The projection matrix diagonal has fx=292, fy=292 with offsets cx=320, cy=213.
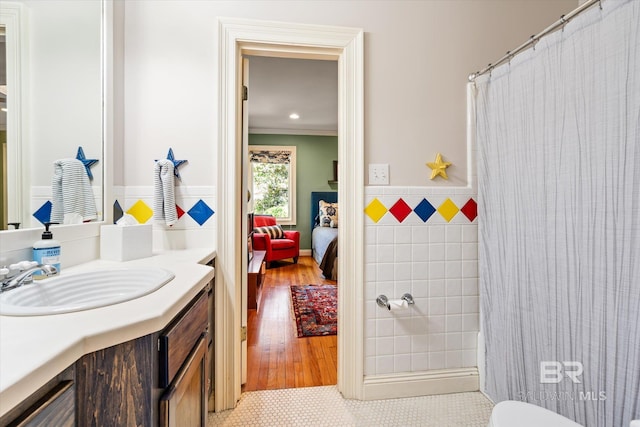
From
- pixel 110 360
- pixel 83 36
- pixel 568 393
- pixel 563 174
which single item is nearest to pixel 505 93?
pixel 563 174

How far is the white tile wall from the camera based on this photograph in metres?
1.62

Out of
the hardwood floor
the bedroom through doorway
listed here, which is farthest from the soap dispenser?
the hardwood floor

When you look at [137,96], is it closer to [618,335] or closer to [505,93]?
[505,93]

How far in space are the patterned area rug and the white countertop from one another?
1814 millimetres

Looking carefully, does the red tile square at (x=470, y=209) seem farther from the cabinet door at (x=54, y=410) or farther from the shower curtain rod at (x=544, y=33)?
the cabinet door at (x=54, y=410)

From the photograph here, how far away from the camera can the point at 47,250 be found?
956 millimetres

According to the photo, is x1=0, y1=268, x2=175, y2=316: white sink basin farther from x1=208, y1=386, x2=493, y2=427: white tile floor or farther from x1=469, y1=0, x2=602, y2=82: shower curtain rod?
x1=469, y1=0, x2=602, y2=82: shower curtain rod

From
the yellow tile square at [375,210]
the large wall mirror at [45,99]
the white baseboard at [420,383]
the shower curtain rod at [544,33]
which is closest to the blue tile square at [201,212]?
the large wall mirror at [45,99]

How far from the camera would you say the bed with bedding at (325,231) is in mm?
4020

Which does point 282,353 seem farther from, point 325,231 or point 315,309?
point 325,231

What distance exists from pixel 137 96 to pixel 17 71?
585 mm

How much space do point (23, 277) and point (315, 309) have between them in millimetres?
2383

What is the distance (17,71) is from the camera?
92 cm

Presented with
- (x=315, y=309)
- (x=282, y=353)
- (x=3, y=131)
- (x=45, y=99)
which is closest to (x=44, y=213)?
(x=3, y=131)
